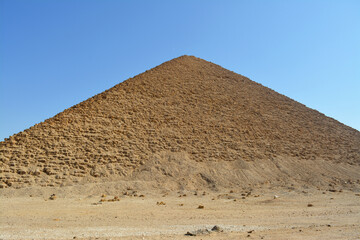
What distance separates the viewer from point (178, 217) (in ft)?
29.3

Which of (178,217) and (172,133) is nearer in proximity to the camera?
(178,217)

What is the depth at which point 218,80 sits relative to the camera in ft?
94.1

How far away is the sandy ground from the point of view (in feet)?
21.0

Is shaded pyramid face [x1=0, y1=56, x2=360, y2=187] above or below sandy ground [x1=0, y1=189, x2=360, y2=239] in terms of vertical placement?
above

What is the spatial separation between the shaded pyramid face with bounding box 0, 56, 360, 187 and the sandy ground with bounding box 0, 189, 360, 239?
306cm

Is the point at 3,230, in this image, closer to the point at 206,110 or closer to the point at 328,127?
the point at 206,110

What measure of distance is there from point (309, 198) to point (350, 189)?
5.00m

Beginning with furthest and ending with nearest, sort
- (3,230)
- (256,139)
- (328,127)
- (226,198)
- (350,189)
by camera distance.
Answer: (328,127), (256,139), (350,189), (226,198), (3,230)

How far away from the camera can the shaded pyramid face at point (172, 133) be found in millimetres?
16469

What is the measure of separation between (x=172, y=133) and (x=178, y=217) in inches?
447

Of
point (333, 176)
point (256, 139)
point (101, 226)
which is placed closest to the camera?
point (101, 226)

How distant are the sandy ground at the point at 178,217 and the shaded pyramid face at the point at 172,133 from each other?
10.0ft

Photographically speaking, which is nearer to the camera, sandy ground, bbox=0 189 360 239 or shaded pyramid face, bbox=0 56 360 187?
sandy ground, bbox=0 189 360 239

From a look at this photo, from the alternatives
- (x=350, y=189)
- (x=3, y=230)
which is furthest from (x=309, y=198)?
(x=3, y=230)
